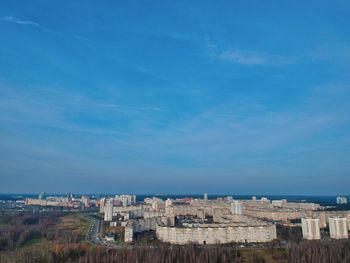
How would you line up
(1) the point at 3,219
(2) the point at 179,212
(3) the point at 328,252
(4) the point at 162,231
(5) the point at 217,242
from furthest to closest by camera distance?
(2) the point at 179,212 < (1) the point at 3,219 < (4) the point at 162,231 < (5) the point at 217,242 < (3) the point at 328,252

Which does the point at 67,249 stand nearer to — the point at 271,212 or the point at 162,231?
the point at 162,231

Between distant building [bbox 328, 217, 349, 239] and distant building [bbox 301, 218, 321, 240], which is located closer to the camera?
distant building [bbox 301, 218, 321, 240]

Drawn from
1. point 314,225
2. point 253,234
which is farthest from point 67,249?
point 314,225

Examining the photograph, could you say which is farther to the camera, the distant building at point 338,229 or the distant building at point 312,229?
the distant building at point 338,229

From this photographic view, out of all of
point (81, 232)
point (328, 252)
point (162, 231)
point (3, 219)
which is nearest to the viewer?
point (328, 252)

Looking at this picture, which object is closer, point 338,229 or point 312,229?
point 312,229

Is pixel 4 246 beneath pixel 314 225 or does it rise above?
beneath

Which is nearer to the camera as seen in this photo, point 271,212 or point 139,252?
point 139,252

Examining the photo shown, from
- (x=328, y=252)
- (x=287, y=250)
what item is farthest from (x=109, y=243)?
(x=328, y=252)

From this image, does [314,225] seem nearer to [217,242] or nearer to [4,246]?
[217,242]
